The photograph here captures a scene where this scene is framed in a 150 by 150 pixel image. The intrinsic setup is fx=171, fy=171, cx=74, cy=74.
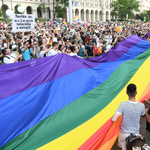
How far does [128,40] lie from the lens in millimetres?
7465

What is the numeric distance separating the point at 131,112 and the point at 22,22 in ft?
22.2

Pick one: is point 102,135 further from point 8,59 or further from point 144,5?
point 144,5

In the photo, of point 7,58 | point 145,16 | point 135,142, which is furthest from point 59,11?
point 135,142

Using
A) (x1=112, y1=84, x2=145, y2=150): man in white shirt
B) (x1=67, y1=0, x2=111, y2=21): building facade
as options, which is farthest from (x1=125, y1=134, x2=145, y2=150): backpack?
(x1=67, y1=0, x2=111, y2=21): building facade

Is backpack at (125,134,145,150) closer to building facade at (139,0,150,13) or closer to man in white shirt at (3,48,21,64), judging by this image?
man in white shirt at (3,48,21,64)

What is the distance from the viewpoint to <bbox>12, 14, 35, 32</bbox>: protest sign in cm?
755

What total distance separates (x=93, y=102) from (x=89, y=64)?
1.87m

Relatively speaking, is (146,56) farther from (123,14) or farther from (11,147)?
(123,14)

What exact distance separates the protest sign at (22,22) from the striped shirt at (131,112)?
6.46 metres

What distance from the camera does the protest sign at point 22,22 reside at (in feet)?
24.8

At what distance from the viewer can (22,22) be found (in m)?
7.77

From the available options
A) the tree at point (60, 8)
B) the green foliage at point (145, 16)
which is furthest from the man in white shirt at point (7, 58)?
the green foliage at point (145, 16)

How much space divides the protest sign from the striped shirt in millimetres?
6458

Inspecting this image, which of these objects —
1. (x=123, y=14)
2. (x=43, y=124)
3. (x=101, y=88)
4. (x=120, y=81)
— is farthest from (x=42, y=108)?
(x=123, y=14)
